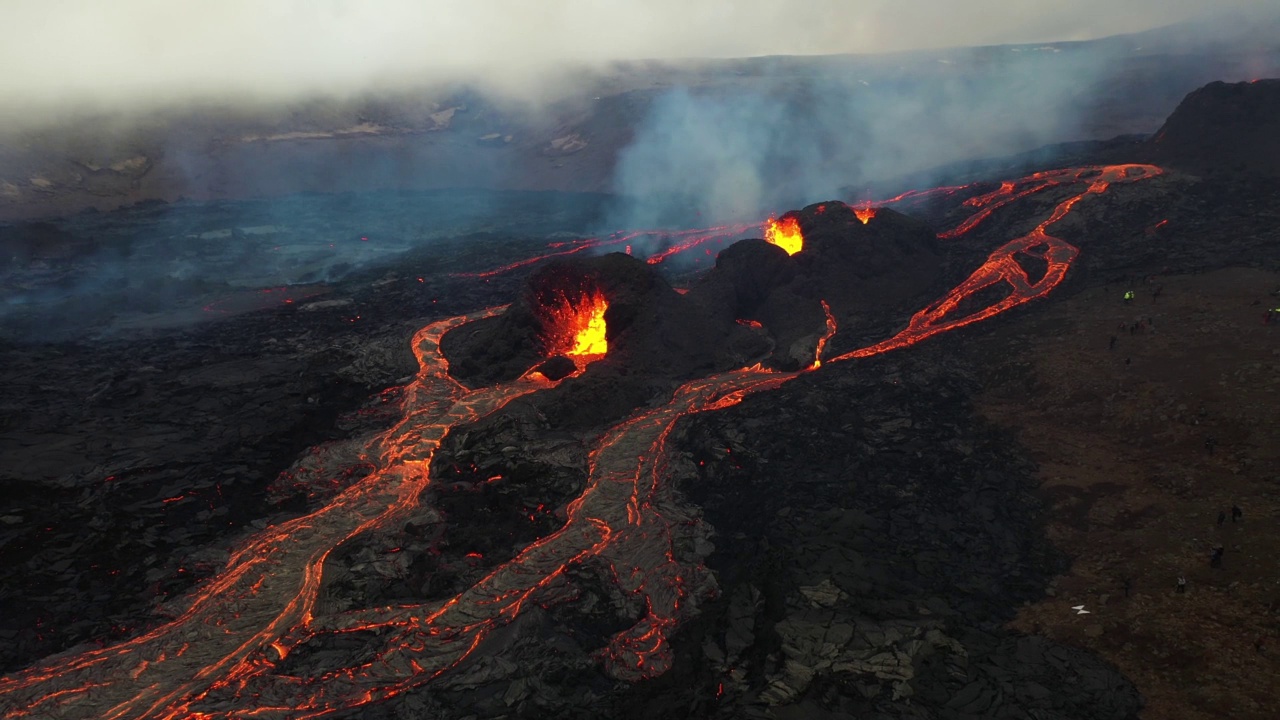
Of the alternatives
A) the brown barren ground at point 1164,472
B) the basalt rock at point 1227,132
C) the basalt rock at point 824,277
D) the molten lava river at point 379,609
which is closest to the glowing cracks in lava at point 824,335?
the basalt rock at point 824,277

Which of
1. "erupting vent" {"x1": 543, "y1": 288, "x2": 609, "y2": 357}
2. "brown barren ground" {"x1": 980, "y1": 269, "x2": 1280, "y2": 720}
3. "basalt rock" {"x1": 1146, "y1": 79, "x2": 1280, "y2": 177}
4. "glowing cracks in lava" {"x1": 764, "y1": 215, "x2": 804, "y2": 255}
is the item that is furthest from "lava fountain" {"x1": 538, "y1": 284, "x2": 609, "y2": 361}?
"basalt rock" {"x1": 1146, "y1": 79, "x2": 1280, "y2": 177}

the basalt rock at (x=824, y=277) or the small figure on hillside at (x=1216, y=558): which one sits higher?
the basalt rock at (x=824, y=277)

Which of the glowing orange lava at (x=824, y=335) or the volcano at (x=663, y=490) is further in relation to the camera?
the glowing orange lava at (x=824, y=335)

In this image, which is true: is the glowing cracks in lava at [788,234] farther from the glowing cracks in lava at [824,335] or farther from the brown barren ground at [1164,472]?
the brown barren ground at [1164,472]

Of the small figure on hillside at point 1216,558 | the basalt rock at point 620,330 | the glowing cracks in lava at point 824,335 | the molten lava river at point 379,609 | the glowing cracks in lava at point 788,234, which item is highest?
the glowing cracks in lava at point 788,234

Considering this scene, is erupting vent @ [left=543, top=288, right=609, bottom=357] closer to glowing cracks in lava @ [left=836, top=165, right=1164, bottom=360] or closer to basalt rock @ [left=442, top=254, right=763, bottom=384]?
basalt rock @ [left=442, top=254, right=763, bottom=384]

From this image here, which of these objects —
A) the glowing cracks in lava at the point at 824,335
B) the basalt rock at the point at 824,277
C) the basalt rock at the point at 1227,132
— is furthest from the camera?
the basalt rock at the point at 1227,132
